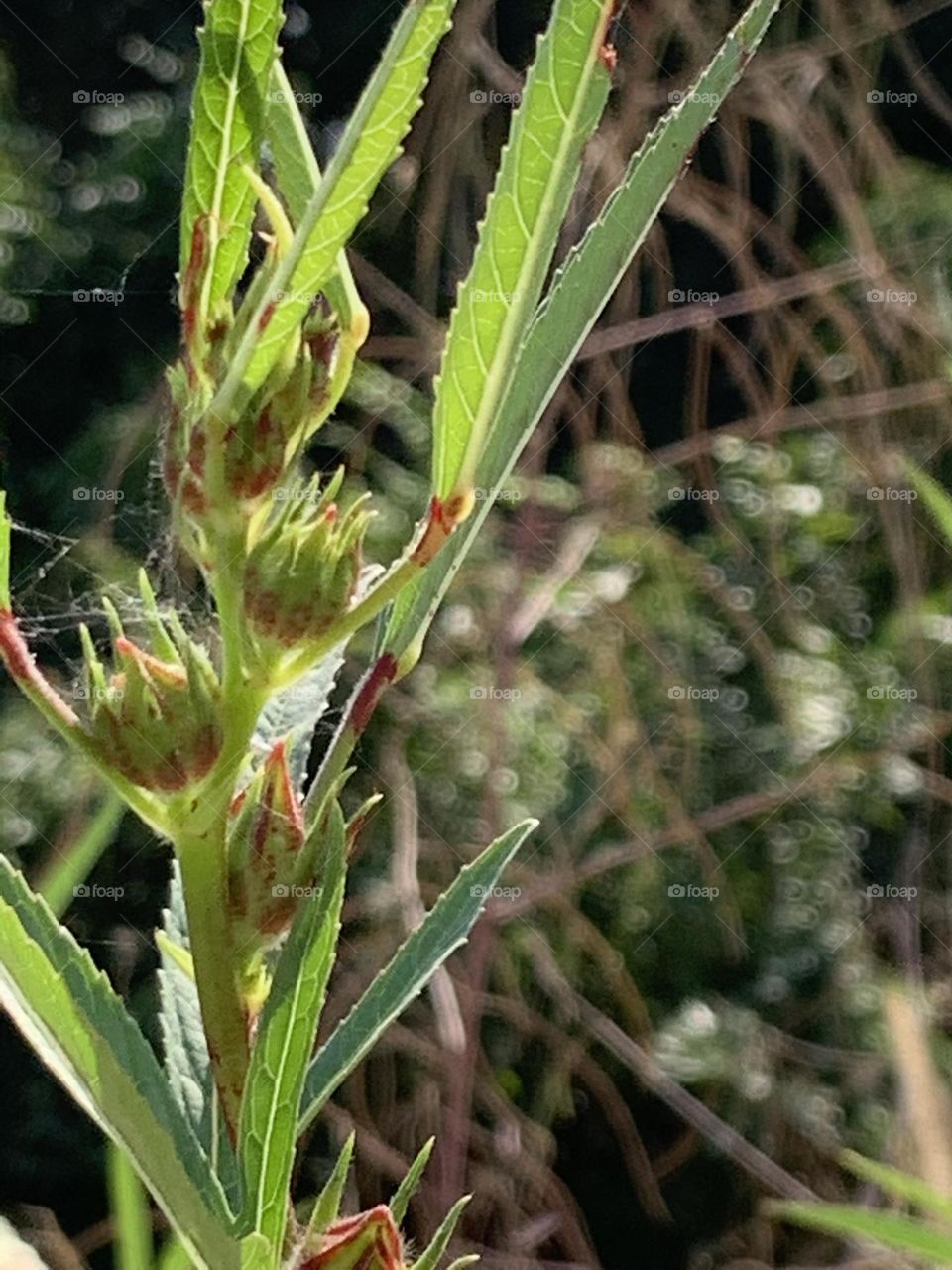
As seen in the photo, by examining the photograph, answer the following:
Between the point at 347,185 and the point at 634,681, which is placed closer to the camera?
the point at 347,185

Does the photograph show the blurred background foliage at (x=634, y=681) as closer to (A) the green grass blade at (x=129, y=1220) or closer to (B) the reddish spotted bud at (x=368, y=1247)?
(A) the green grass blade at (x=129, y=1220)

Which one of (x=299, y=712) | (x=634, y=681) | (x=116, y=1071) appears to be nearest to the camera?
(x=116, y=1071)

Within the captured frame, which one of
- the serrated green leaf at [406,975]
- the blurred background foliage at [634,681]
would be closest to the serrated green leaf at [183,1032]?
the serrated green leaf at [406,975]

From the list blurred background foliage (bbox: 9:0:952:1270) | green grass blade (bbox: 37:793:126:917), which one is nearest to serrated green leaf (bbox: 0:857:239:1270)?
green grass blade (bbox: 37:793:126:917)

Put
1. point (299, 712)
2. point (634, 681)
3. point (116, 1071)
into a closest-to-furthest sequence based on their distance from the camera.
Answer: point (116, 1071) → point (299, 712) → point (634, 681)

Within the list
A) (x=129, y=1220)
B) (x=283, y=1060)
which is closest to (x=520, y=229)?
(x=283, y=1060)

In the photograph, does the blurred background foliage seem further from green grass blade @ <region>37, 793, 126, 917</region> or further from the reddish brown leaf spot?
the reddish brown leaf spot

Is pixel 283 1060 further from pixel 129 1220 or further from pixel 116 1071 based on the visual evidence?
pixel 129 1220
